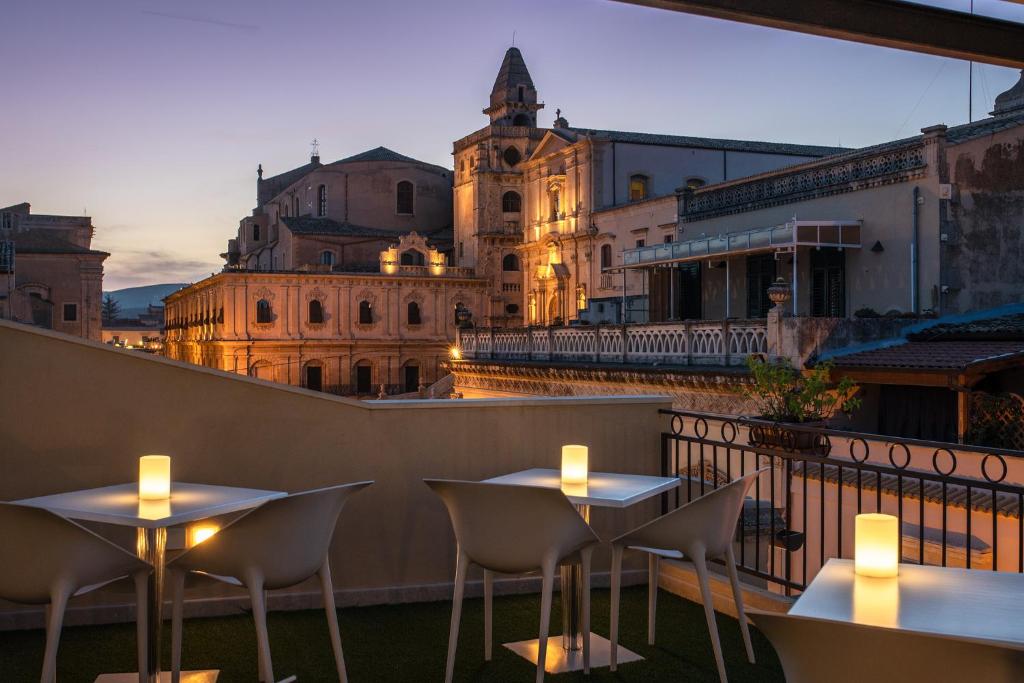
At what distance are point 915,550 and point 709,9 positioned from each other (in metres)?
9.03

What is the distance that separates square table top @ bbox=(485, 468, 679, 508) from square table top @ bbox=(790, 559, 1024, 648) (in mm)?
1778

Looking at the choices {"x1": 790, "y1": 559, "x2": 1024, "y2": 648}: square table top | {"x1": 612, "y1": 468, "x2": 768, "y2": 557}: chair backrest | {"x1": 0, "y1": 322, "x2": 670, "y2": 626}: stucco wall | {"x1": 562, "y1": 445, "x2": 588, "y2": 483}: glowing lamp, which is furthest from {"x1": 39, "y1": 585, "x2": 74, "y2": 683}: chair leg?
{"x1": 790, "y1": 559, "x2": 1024, "y2": 648}: square table top

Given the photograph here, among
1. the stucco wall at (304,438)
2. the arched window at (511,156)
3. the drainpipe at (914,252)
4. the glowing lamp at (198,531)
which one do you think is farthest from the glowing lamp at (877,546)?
the arched window at (511,156)

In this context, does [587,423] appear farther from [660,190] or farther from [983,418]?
[660,190]

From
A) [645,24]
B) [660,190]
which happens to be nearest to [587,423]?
[645,24]

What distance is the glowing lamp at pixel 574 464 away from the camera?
5.71m

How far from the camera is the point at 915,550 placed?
467 inches

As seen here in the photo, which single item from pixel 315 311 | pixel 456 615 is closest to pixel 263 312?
pixel 315 311

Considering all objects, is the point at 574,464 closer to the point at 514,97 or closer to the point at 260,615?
the point at 260,615

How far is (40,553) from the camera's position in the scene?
4.39 m

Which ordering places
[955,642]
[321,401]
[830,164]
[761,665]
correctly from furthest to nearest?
[830,164], [321,401], [761,665], [955,642]

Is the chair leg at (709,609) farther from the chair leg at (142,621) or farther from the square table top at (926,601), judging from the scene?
the chair leg at (142,621)

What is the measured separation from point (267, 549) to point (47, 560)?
941 mm

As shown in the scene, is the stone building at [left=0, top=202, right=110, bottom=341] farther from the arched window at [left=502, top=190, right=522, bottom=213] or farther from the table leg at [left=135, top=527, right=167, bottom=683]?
the table leg at [left=135, top=527, right=167, bottom=683]
